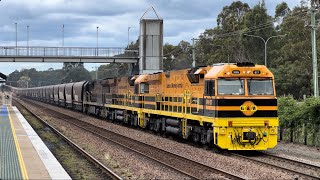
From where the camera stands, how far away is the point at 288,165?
650 inches

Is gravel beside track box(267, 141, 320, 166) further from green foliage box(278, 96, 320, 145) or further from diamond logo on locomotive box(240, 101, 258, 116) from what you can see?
diamond logo on locomotive box(240, 101, 258, 116)

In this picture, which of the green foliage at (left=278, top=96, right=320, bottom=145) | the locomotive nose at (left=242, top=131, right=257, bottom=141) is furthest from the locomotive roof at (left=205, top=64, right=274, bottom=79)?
the green foliage at (left=278, top=96, right=320, bottom=145)

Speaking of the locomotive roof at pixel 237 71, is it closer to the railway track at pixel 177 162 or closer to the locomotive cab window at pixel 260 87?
the locomotive cab window at pixel 260 87

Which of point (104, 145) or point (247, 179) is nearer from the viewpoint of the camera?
point (247, 179)

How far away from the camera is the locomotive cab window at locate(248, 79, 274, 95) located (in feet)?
62.3

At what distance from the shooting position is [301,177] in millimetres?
14055

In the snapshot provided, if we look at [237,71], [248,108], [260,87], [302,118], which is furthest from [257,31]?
[248,108]

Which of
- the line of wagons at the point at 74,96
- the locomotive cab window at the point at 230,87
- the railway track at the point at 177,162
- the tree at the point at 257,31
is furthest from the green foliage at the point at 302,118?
the tree at the point at 257,31

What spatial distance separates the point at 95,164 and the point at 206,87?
539cm

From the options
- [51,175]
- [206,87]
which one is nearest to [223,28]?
[206,87]

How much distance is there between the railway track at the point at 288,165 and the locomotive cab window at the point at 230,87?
239 cm

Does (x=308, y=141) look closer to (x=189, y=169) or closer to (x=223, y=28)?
(x=189, y=169)

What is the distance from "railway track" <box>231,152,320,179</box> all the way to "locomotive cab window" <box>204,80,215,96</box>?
2.52 m

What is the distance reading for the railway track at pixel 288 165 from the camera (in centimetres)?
1452
